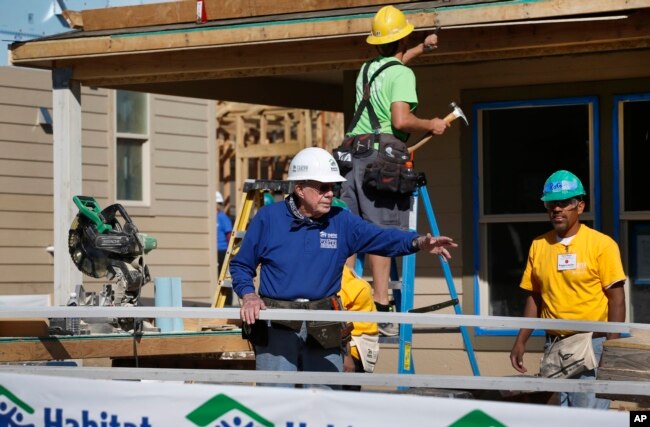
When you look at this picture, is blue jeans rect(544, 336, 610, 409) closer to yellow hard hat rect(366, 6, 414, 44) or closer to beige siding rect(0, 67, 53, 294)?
yellow hard hat rect(366, 6, 414, 44)

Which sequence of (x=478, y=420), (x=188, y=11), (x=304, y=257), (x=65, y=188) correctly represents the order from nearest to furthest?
(x=478, y=420), (x=304, y=257), (x=188, y=11), (x=65, y=188)

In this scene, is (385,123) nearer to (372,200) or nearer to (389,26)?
(372,200)

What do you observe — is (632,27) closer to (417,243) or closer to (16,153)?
(417,243)

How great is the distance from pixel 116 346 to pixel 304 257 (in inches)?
79.7

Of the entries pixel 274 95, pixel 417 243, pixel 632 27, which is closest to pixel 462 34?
pixel 632 27

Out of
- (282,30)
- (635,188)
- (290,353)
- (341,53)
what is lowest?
(290,353)

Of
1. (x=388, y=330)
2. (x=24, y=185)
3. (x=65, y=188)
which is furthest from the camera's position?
(x=24, y=185)

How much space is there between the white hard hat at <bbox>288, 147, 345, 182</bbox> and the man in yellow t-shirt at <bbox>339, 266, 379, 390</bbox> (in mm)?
939

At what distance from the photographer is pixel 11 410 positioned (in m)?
5.03

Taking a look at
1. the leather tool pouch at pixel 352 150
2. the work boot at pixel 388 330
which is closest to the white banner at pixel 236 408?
the leather tool pouch at pixel 352 150

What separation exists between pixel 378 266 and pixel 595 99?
2408mm

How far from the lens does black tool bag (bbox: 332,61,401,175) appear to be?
800 cm

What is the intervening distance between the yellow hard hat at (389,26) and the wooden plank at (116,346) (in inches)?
85.8

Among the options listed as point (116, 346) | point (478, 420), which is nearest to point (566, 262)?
point (478, 420)
